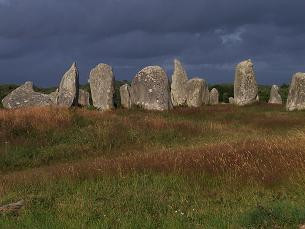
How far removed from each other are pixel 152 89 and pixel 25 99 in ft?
31.1

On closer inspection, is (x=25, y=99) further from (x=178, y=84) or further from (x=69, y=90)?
(x=178, y=84)

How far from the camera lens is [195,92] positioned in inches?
1768

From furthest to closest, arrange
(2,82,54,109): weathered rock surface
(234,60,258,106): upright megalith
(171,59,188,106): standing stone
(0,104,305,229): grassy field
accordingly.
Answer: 1. (171,59,188,106): standing stone
2. (234,60,258,106): upright megalith
3. (2,82,54,109): weathered rock surface
4. (0,104,305,229): grassy field

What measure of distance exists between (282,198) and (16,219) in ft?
15.2

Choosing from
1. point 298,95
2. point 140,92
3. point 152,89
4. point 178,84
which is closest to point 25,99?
point 140,92

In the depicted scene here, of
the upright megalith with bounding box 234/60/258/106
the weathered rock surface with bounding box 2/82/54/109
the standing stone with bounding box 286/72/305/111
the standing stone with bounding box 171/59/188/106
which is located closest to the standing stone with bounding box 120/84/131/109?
the weathered rock surface with bounding box 2/82/54/109

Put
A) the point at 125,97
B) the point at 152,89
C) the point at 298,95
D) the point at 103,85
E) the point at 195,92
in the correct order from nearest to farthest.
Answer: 1. the point at 152,89
2. the point at 103,85
3. the point at 298,95
4. the point at 125,97
5. the point at 195,92

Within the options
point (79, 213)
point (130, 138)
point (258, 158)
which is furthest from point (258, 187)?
point (130, 138)

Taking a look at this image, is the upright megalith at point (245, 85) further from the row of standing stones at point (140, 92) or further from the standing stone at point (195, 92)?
the standing stone at point (195, 92)

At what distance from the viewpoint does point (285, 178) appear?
35.2ft

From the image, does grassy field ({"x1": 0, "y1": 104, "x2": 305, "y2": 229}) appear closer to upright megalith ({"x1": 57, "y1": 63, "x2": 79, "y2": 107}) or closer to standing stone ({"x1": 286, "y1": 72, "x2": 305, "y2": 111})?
upright megalith ({"x1": 57, "y1": 63, "x2": 79, "y2": 107})

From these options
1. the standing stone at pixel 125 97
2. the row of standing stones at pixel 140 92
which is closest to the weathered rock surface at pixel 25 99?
the row of standing stones at pixel 140 92

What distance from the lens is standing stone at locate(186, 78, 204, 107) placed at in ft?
146

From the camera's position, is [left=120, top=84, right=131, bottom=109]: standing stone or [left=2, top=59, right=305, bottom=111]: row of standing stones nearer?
[left=2, top=59, right=305, bottom=111]: row of standing stones
